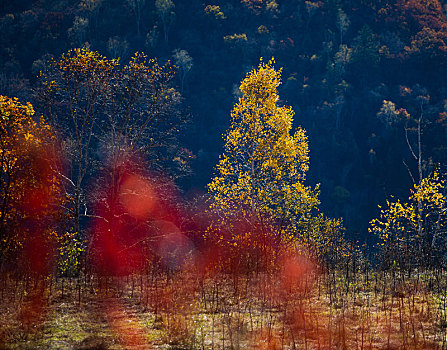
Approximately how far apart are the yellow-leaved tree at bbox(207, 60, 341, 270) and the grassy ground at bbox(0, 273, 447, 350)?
5.43 m

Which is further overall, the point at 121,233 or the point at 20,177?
the point at 121,233

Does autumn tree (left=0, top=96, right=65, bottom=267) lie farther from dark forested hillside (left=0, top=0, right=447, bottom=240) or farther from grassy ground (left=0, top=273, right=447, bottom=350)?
dark forested hillside (left=0, top=0, right=447, bottom=240)

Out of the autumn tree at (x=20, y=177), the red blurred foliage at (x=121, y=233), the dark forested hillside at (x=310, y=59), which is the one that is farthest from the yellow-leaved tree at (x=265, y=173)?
the dark forested hillside at (x=310, y=59)

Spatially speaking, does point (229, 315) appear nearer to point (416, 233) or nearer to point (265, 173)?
point (265, 173)

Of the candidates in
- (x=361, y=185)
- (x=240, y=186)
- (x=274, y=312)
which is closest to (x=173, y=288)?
(x=274, y=312)

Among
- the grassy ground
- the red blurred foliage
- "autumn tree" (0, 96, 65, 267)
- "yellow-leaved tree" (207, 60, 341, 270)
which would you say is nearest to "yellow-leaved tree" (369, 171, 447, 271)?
the grassy ground

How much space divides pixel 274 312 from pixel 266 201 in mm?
8715

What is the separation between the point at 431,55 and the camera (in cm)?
10725

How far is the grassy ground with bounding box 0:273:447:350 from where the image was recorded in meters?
7.65

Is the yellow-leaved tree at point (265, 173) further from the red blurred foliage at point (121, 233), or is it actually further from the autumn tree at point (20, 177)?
the autumn tree at point (20, 177)

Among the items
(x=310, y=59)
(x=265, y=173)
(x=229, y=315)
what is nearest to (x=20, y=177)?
(x=229, y=315)

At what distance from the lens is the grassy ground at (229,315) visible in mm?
7652

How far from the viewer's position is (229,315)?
964cm

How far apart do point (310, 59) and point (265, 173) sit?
111m
